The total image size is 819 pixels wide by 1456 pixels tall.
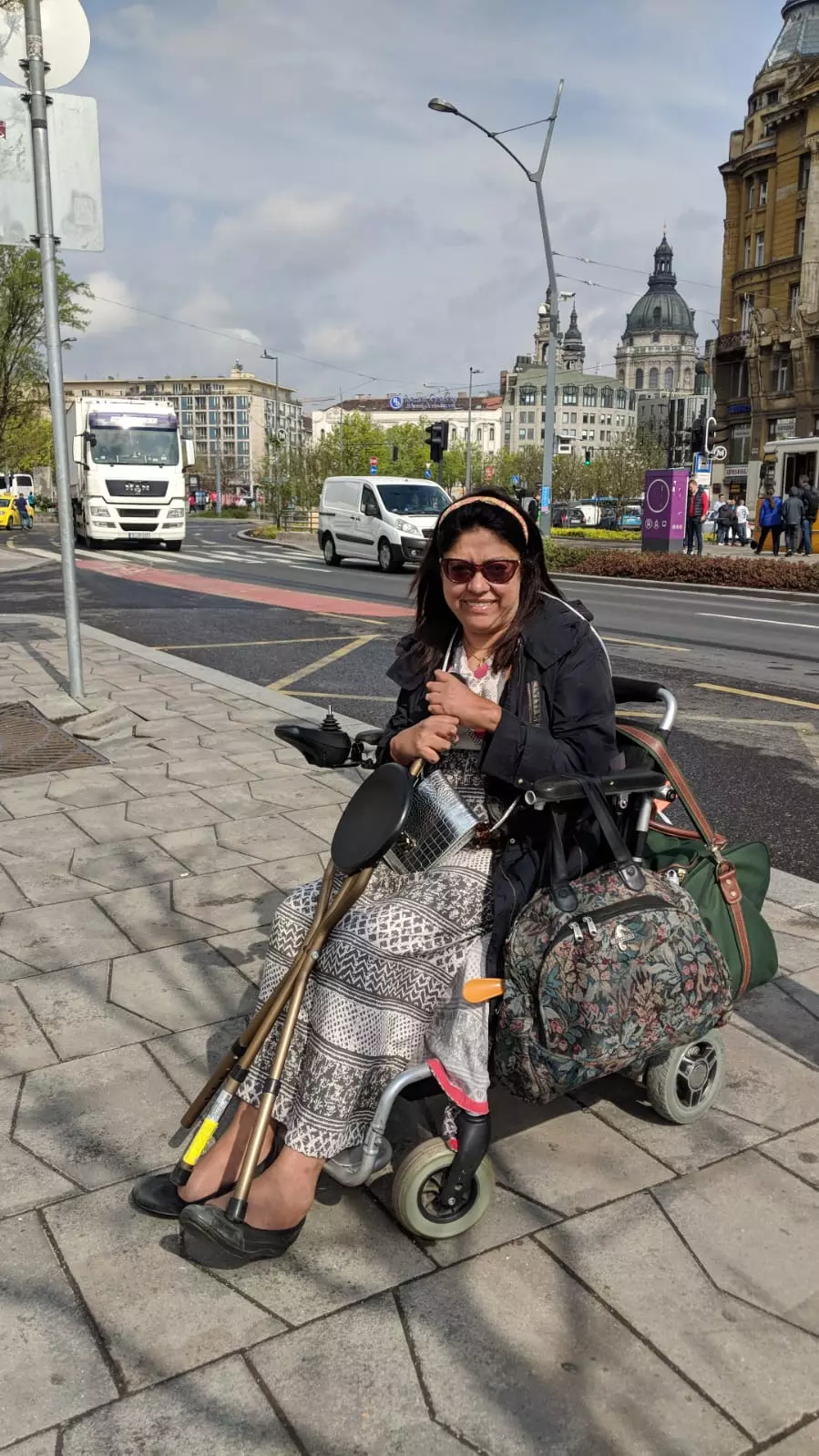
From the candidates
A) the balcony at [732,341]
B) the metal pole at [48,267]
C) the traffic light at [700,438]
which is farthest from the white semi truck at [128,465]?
the balcony at [732,341]

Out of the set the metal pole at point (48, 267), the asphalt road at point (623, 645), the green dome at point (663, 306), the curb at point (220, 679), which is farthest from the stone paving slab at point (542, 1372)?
the green dome at point (663, 306)

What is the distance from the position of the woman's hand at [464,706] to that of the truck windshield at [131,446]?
23950mm

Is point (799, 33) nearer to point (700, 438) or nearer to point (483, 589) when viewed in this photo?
point (700, 438)

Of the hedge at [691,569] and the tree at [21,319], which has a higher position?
the tree at [21,319]

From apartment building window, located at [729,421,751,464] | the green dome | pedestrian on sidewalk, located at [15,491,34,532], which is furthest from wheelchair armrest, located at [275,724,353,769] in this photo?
the green dome

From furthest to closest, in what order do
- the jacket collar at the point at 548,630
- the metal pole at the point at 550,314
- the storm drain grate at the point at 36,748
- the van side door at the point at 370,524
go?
the metal pole at the point at 550,314 < the van side door at the point at 370,524 < the storm drain grate at the point at 36,748 < the jacket collar at the point at 548,630

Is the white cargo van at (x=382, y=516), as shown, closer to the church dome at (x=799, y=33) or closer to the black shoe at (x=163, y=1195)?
the black shoe at (x=163, y=1195)

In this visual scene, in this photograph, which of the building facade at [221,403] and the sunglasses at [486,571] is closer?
the sunglasses at [486,571]

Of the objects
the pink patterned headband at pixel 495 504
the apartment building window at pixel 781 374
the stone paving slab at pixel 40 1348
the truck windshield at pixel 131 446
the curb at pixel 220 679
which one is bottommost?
the stone paving slab at pixel 40 1348

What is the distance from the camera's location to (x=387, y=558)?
71.7 feet

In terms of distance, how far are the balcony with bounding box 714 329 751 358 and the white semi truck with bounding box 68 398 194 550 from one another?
109 feet

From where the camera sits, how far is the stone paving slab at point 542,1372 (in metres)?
1.71

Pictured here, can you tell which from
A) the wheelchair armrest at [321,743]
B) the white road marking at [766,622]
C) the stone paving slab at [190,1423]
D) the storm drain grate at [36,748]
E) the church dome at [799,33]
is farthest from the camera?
the church dome at [799,33]

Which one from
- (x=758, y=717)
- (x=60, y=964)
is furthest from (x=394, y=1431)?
(x=758, y=717)
